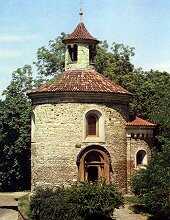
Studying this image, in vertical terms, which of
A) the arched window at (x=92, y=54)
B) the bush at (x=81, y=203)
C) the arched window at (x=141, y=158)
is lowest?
the bush at (x=81, y=203)

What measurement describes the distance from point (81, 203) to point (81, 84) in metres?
11.2

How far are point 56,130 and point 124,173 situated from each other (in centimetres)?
619

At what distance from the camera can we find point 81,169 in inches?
1727

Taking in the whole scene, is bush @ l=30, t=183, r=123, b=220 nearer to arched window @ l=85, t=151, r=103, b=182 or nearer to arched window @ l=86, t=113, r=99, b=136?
arched window @ l=85, t=151, r=103, b=182

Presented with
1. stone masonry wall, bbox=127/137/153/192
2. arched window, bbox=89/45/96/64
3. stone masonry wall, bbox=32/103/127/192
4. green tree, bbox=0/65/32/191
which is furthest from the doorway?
green tree, bbox=0/65/32/191

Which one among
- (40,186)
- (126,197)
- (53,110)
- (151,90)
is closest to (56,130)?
(53,110)

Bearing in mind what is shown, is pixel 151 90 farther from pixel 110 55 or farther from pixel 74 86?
pixel 74 86

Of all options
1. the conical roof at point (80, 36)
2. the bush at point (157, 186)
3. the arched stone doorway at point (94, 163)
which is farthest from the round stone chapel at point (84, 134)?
the bush at point (157, 186)

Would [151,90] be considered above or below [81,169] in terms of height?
above

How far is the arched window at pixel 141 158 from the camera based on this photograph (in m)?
46.3

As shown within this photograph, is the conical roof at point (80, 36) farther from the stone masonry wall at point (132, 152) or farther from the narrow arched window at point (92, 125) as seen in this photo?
the stone masonry wall at point (132, 152)

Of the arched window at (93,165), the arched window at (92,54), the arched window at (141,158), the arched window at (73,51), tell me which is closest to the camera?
the arched window at (93,165)

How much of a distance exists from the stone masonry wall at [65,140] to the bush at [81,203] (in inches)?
252

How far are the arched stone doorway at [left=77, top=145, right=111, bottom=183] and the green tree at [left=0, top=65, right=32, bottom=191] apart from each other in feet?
47.2
